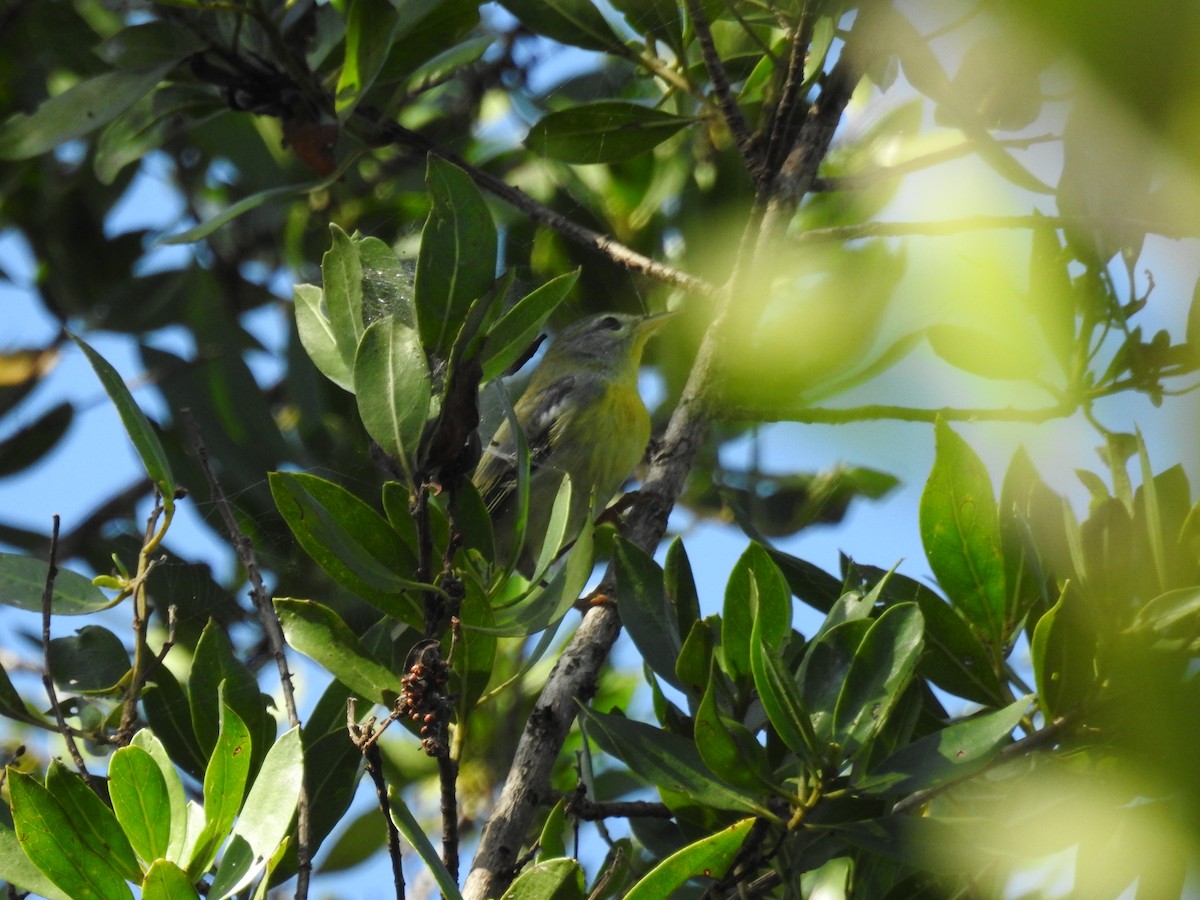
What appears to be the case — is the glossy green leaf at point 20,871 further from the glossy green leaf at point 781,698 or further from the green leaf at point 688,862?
the glossy green leaf at point 781,698

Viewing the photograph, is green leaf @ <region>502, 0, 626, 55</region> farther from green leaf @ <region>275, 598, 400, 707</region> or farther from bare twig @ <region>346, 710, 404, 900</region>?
bare twig @ <region>346, 710, 404, 900</region>

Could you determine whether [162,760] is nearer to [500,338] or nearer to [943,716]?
[500,338]

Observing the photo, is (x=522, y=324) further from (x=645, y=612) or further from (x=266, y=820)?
(x=266, y=820)

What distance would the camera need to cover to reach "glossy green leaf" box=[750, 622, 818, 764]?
4.61 ft

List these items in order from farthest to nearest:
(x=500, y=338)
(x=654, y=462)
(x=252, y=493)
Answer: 1. (x=252, y=493)
2. (x=654, y=462)
3. (x=500, y=338)

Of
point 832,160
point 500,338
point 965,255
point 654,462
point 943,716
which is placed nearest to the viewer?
point 965,255

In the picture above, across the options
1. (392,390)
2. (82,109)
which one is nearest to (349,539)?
(392,390)

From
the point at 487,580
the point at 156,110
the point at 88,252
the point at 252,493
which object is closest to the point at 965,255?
the point at 487,580

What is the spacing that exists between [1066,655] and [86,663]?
69.8 inches

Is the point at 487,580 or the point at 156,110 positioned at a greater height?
the point at 156,110

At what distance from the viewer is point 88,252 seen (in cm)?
462

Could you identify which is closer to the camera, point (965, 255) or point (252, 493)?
point (965, 255)

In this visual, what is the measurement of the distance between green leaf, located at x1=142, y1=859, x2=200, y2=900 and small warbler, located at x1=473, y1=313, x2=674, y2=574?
2622mm

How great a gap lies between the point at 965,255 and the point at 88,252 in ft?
15.1
